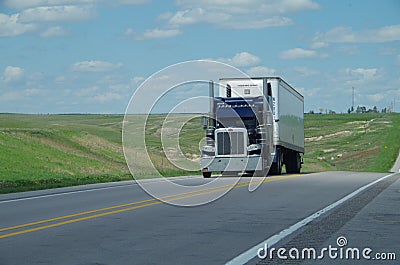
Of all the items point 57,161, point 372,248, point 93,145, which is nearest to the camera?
point 372,248

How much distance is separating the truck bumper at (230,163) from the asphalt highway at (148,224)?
9081 millimetres

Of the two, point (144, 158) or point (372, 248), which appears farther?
point (144, 158)

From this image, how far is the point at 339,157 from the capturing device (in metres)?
79.1

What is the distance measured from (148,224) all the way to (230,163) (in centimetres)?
1874

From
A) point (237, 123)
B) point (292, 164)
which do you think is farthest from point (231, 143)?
point (292, 164)

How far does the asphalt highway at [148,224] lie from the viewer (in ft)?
36.7

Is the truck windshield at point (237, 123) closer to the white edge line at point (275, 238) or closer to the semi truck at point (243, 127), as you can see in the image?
the semi truck at point (243, 127)

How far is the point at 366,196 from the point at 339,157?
57.3 m

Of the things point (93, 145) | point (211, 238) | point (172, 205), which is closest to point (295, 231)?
point (211, 238)

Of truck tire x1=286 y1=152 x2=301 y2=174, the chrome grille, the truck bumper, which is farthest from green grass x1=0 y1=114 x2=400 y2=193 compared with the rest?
truck tire x1=286 y1=152 x2=301 y2=174

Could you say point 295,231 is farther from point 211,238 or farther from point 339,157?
point 339,157

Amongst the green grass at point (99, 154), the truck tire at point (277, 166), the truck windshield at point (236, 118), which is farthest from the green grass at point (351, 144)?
the truck windshield at point (236, 118)

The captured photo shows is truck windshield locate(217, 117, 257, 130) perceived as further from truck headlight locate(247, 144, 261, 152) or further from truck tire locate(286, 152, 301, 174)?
truck tire locate(286, 152, 301, 174)

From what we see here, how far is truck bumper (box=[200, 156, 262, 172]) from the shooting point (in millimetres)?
33312
